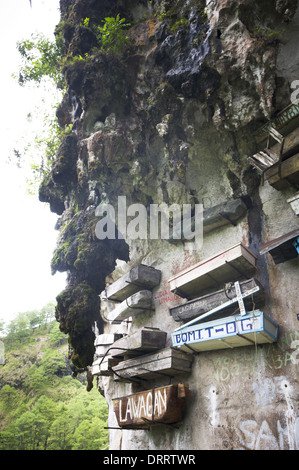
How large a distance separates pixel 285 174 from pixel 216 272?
181 centimetres

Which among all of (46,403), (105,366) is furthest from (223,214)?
(46,403)

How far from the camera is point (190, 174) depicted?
606 cm

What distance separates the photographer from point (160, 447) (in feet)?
Answer: 16.4

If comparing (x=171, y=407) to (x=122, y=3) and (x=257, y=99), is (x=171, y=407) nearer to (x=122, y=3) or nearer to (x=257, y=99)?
(x=257, y=99)

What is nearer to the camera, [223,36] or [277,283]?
[277,283]

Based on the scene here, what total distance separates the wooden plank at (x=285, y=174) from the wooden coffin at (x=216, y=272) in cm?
112

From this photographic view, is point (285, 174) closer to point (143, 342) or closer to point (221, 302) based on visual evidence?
point (221, 302)

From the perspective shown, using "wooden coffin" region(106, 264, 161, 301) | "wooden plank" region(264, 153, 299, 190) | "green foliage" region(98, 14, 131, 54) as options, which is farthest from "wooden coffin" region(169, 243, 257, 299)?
"green foliage" region(98, 14, 131, 54)

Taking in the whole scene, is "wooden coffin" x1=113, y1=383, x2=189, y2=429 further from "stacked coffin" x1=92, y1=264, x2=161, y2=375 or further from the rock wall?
"stacked coffin" x1=92, y1=264, x2=161, y2=375

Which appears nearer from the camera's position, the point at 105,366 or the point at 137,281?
the point at 137,281

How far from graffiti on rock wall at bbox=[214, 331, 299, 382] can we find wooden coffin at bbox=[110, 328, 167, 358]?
1.15 metres

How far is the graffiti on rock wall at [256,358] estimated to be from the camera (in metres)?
3.77
